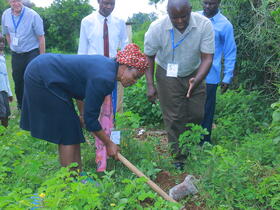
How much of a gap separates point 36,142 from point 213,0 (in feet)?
8.81

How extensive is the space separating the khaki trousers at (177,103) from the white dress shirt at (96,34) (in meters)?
0.88

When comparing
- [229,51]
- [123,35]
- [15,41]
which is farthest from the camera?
[15,41]

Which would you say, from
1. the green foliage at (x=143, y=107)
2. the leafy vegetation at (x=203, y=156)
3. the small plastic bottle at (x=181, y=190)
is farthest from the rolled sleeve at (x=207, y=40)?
the green foliage at (x=143, y=107)

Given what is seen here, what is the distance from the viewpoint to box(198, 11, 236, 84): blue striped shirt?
4457 millimetres

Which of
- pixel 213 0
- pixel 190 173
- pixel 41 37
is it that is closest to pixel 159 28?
pixel 213 0

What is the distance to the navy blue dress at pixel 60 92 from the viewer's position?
306cm

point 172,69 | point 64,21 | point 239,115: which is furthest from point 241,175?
point 64,21

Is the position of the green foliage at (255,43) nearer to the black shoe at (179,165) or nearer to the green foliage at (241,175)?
the green foliage at (241,175)

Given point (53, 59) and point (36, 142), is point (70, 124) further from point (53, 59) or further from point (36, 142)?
point (36, 142)

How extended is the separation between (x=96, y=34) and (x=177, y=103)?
1385mm

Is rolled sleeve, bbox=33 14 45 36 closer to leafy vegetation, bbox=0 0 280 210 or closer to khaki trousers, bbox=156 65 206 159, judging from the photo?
leafy vegetation, bbox=0 0 280 210

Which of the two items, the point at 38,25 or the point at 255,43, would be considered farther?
the point at 38,25

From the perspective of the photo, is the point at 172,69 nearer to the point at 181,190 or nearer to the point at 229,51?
the point at 229,51

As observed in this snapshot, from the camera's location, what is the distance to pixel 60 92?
10.7 ft
